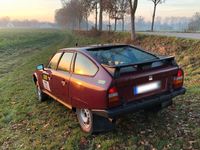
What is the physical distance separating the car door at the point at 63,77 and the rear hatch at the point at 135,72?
0.75m

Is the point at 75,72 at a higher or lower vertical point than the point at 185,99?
higher


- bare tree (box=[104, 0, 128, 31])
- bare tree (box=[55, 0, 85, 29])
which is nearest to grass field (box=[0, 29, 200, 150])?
bare tree (box=[104, 0, 128, 31])

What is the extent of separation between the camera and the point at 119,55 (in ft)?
17.8

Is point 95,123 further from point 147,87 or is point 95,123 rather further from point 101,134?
point 147,87

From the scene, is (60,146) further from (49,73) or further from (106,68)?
(49,73)

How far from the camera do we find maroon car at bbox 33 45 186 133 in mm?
4500

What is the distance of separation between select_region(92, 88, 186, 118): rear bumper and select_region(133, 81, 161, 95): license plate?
0.15 m

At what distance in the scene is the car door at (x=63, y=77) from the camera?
5.66 meters

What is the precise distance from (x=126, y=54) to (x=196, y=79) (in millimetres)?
4227

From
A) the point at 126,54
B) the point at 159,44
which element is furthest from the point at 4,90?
the point at 159,44

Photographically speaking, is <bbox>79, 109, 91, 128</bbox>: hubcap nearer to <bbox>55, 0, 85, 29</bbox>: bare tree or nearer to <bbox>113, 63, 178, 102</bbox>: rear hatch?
<bbox>113, 63, 178, 102</bbox>: rear hatch

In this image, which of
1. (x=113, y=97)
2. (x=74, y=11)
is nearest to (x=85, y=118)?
(x=113, y=97)

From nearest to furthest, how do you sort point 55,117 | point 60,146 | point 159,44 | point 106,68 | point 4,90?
point 106,68, point 60,146, point 55,117, point 4,90, point 159,44

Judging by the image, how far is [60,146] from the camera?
5.07m
